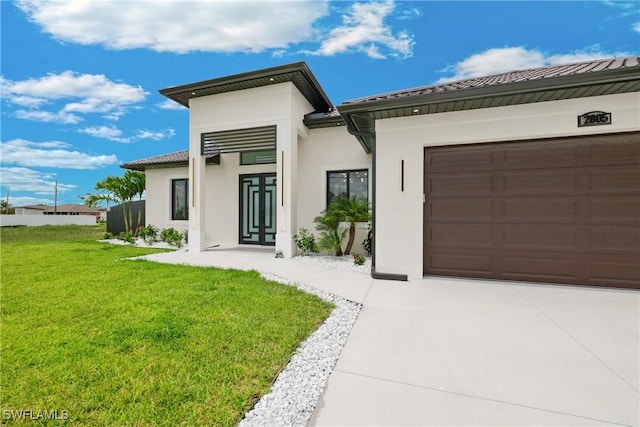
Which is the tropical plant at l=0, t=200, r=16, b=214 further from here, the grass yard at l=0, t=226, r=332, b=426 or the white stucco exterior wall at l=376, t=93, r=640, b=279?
the white stucco exterior wall at l=376, t=93, r=640, b=279

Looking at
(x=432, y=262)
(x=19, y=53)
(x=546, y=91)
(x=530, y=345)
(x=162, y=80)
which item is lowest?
(x=530, y=345)

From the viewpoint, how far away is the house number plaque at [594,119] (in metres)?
4.43

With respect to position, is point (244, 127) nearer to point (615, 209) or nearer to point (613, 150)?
point (613, 150)

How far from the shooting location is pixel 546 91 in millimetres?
4336

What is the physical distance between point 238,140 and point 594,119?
892 centimetres

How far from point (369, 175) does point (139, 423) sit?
25.3 feet

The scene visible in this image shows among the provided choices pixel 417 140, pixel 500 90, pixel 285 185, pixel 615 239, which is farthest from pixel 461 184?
pixel 285 185

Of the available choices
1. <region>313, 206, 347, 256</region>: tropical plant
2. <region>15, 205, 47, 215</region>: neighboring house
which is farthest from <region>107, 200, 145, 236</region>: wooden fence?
<region>15, 205, 47, 215</region>: neighboring house

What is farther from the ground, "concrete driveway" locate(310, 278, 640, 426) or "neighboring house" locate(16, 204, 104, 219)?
"neighboring house" locate(16, 204, 104, 219)

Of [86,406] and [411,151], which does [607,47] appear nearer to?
[411,151]

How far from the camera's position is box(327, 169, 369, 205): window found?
850 cm

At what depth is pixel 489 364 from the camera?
2367 mm

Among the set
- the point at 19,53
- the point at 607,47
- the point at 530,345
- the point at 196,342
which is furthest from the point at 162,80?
the point at 607,47

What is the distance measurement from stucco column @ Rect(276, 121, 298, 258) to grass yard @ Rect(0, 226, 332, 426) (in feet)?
9.41
